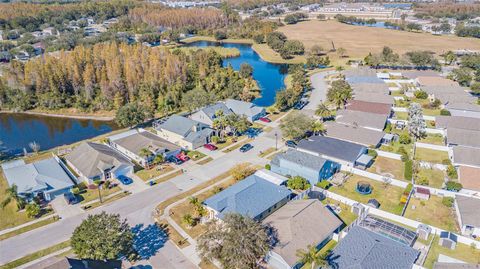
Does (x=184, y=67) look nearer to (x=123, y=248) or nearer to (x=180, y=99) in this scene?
(x=180, y=99)

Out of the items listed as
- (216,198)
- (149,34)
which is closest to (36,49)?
(149,34)

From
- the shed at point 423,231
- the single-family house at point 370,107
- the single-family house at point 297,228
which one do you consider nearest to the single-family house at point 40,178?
the single-family house at point 297,228

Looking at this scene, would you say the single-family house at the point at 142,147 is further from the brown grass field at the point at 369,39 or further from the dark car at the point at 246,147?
the brown grass field at the point at 369,39

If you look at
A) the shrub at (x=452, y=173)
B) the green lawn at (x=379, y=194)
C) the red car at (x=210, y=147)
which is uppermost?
the shrub at (x=452, y=173)

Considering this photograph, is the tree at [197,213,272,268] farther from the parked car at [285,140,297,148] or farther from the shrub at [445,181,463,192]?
the shrub at [445,181,463,192]

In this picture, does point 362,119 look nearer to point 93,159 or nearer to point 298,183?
point 298,183

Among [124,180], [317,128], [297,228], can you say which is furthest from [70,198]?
[317,128]
